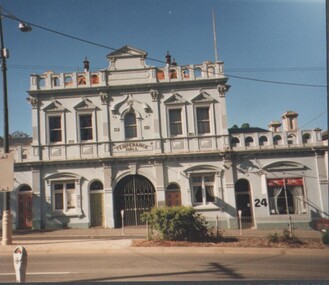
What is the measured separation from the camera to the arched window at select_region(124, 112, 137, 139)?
18.2 metres

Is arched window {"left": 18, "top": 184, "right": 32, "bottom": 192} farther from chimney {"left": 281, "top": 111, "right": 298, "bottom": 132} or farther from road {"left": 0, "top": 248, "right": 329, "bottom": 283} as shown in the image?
chimney {"left": 281, "top": 111, "right": 298, "bottom": 132}

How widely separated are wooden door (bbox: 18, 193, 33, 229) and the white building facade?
53mm

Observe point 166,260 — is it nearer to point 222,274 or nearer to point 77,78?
point 222,274

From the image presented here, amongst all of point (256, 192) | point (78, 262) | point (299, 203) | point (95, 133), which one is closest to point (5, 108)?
point (78, 262)

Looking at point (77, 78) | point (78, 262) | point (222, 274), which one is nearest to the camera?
point (222, 274)

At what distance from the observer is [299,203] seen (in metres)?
17.3

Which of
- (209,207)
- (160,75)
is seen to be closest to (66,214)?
(209,207)

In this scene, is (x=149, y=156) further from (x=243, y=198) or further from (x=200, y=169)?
(x=243, y=198)

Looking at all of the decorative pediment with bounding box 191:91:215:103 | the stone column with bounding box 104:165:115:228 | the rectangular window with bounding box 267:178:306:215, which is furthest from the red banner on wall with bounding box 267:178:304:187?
the stone column with bounding box 104:165:115:228

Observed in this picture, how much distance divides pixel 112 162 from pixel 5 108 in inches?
292

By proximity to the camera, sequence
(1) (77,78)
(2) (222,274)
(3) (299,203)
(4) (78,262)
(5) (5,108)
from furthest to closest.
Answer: (1) (77,78), (3) (299,203), (5) (5,108), (4) (78,262), (2) (222,274)

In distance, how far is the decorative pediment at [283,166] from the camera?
1745 centimetres

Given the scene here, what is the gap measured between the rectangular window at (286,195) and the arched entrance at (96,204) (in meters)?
8.86

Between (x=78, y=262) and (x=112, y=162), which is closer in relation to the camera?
(x=78, y=262)
